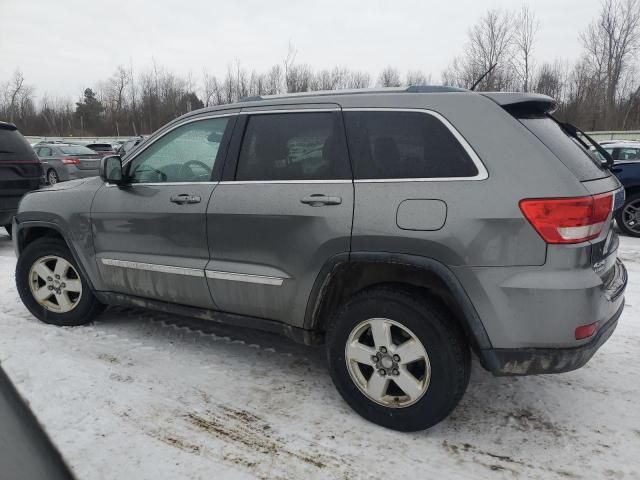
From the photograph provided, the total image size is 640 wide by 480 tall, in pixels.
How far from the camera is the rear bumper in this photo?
7.64 ft

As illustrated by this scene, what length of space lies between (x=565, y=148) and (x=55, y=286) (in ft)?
12.9

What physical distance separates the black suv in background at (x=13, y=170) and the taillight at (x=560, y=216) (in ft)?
23.5

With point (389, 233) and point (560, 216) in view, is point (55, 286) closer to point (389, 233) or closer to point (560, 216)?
point (389, 233)

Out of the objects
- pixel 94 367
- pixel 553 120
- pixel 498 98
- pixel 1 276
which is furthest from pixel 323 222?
pixel 1 276

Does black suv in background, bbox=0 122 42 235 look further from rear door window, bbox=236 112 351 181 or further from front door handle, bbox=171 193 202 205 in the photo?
rear door window, bbox=236 112 351 181

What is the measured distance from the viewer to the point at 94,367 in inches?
134

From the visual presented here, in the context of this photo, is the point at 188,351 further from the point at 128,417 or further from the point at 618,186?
the point at 618,186

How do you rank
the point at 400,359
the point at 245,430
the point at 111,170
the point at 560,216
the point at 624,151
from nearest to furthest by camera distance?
the point at 560,216 < the point at 400,359 < the point at 245,430 < the point at 111,170 < the point at 624,151

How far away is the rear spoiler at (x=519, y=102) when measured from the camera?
2.53 m

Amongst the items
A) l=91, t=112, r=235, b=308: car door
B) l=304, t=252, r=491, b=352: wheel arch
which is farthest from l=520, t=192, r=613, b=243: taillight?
l=91, t=112, r=235, b=308: car door

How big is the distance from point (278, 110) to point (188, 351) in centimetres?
191

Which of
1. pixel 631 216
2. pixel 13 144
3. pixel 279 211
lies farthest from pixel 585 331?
pixel 13 144

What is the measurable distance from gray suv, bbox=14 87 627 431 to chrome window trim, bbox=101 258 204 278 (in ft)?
0.05

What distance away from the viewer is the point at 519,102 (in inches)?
101
